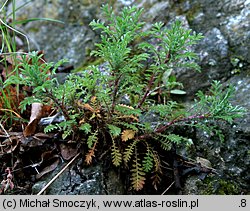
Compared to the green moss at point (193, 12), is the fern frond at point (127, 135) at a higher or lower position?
lower

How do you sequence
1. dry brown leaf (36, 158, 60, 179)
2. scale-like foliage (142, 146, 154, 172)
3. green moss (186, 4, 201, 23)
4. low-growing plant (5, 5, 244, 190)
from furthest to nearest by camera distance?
green moss (186, 4, 201, 23) → dry brown leaf (36, 158, 60, 179) → scale-like foliage (142, 146, 154, 172) → low-growing plant (5, 5, 244, 190)

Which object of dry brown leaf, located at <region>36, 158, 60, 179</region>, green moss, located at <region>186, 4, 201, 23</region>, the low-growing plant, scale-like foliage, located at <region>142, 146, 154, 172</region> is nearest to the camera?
the low-growing plant

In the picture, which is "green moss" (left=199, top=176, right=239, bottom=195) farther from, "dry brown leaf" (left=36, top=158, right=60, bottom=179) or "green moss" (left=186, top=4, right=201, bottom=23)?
"green moss" (left=186, top=4, right=201, bottom=23)

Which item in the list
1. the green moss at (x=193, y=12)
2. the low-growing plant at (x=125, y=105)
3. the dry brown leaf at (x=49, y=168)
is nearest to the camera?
the low-growing plant at (x=125, y=105)

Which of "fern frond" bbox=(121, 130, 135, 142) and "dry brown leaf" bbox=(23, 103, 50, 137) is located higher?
"dry brown leaf" bbox=(23, 103, 50, 137)

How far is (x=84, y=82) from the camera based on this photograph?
148 centimetres

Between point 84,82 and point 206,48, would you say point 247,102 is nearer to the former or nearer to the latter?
point 206,48

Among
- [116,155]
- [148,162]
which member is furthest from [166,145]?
[116,155]

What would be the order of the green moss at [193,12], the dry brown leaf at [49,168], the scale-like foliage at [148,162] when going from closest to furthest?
the scale-like foliage at [148,162] → the dry brown leaf at [49,168] → the green moss at [193,12]

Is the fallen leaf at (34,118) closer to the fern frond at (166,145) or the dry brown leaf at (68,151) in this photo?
the dry brown leaf at (68,151)

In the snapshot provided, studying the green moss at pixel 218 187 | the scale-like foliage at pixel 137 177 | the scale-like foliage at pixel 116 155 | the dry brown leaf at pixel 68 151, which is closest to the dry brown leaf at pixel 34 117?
the dry brown leaf at pixel 68 151

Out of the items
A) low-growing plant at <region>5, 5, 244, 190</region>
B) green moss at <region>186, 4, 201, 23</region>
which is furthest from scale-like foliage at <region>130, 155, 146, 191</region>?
green moss at <region>186, 4, 201, 23</region>
